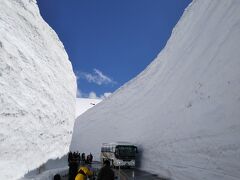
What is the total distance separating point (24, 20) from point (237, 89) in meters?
10.2

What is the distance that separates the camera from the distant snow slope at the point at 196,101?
15162 mm

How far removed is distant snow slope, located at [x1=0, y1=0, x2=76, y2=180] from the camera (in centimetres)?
1192

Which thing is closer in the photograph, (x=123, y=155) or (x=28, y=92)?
(x=28, y=92)

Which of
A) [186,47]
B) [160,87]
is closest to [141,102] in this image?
[160,87]

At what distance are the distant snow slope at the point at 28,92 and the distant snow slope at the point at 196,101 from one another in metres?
7.78

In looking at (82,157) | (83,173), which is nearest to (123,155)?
(82,157)

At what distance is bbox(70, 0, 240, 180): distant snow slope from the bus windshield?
4.17ft

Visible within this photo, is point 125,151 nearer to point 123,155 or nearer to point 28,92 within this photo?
point 123,155

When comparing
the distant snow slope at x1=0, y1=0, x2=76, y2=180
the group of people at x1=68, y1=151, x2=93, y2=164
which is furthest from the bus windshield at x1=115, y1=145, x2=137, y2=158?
the distant snow slope at x1=0, y1=0, x2=76, y2=180

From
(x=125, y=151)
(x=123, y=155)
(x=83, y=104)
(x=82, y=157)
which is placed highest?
(x=83, y=104)

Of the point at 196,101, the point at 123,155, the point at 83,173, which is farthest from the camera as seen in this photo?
the point at 123,155

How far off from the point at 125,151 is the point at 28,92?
1914 cm

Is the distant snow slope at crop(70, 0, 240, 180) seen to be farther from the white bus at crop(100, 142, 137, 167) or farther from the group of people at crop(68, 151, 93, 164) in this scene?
the group of people at crop(68, 151, 93, 164)

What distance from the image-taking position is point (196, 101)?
786 inches
